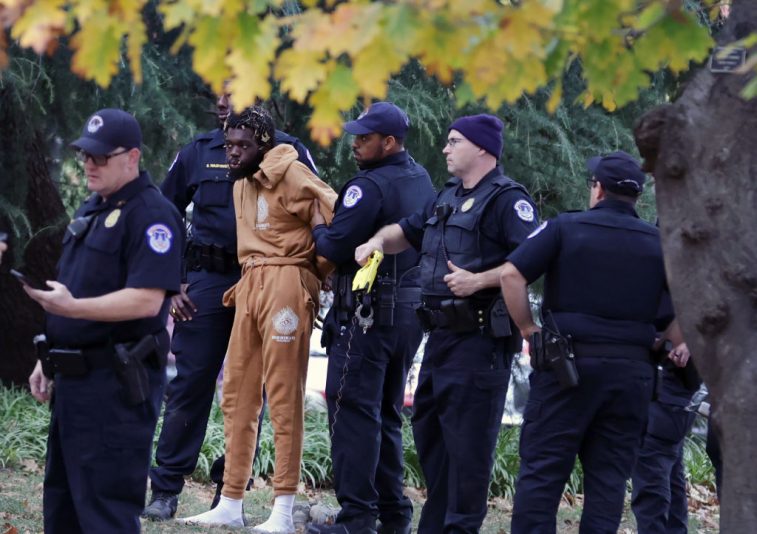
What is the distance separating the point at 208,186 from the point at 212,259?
422mm

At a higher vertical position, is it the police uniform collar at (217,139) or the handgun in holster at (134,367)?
the police uniform collar at (217,139)

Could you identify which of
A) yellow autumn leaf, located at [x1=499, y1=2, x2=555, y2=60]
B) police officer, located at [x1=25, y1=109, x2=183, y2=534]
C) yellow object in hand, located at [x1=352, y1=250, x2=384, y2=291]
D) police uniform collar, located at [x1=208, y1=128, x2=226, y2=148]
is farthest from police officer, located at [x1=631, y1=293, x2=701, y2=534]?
yellow autumn leaf, located at [x1=499, y1=2, x2=555, y2=60]

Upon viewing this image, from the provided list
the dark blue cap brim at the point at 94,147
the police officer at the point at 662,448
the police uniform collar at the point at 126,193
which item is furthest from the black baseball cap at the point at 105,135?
the police officer at the point at 662,448

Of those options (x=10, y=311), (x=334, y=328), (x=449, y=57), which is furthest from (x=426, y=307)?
A: (x=10, y=311)

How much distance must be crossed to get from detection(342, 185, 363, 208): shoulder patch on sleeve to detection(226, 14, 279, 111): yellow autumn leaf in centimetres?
331

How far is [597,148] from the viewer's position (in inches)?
394

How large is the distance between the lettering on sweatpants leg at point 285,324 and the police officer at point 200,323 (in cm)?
54

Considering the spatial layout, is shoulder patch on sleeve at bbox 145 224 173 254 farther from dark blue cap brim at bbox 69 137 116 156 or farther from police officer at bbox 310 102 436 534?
police officer at bbox 310 102 436 534

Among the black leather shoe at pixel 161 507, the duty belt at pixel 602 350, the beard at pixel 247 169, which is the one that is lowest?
the black leather shoe at pixel 161 507

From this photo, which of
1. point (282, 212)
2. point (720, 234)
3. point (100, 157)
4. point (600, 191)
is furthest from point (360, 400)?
point (720, 234)

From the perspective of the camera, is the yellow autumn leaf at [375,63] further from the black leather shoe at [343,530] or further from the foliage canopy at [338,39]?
the black leather shoe at [343,530]

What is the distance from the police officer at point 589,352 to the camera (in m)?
5.49

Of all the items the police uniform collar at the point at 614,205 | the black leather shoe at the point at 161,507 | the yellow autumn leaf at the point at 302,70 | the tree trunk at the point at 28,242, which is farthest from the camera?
the tree trunk at the point at 28,242

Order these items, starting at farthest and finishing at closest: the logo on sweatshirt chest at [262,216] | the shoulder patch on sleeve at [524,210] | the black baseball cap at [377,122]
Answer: the logo on sweatshirt chest at [262,216], the black baseball cap at [377,122], the shoulder patch on sleeve at [524,210]
